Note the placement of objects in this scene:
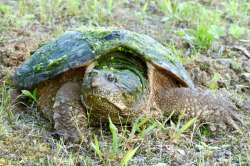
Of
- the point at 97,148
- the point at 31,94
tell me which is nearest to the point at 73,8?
the point at 31,94

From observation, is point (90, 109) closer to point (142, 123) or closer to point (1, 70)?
point (142, 123)

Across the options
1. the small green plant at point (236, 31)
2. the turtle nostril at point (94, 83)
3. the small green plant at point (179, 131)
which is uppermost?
the turtle nostril at point (94, 83)

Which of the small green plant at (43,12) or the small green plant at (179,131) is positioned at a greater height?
the small green plant at (43,12)

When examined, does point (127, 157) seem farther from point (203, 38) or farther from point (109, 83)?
point (203, 38)

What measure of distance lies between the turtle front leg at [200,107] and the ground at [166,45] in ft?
0.21

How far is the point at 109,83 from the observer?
10.1 feet

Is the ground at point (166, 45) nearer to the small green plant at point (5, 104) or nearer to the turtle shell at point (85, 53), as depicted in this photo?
the small green plant at point (5, 104)

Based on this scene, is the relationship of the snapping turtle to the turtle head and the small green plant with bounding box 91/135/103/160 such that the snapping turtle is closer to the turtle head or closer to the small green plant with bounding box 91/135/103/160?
the turtle head

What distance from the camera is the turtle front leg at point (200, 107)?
348 cm

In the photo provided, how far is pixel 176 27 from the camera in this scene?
17.7ft

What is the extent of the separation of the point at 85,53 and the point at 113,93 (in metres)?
0.41

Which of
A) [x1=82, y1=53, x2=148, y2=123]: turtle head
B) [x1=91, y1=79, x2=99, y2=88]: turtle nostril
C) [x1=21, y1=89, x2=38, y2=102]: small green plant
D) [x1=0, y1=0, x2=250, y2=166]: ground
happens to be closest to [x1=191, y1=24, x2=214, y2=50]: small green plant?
[x1=0, y1=0, x2=250, y2=166]: ground

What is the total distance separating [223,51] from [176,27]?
711 mm

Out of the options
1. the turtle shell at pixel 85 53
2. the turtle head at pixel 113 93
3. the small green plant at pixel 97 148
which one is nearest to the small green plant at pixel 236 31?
the turtle shell at pixel 85 53
